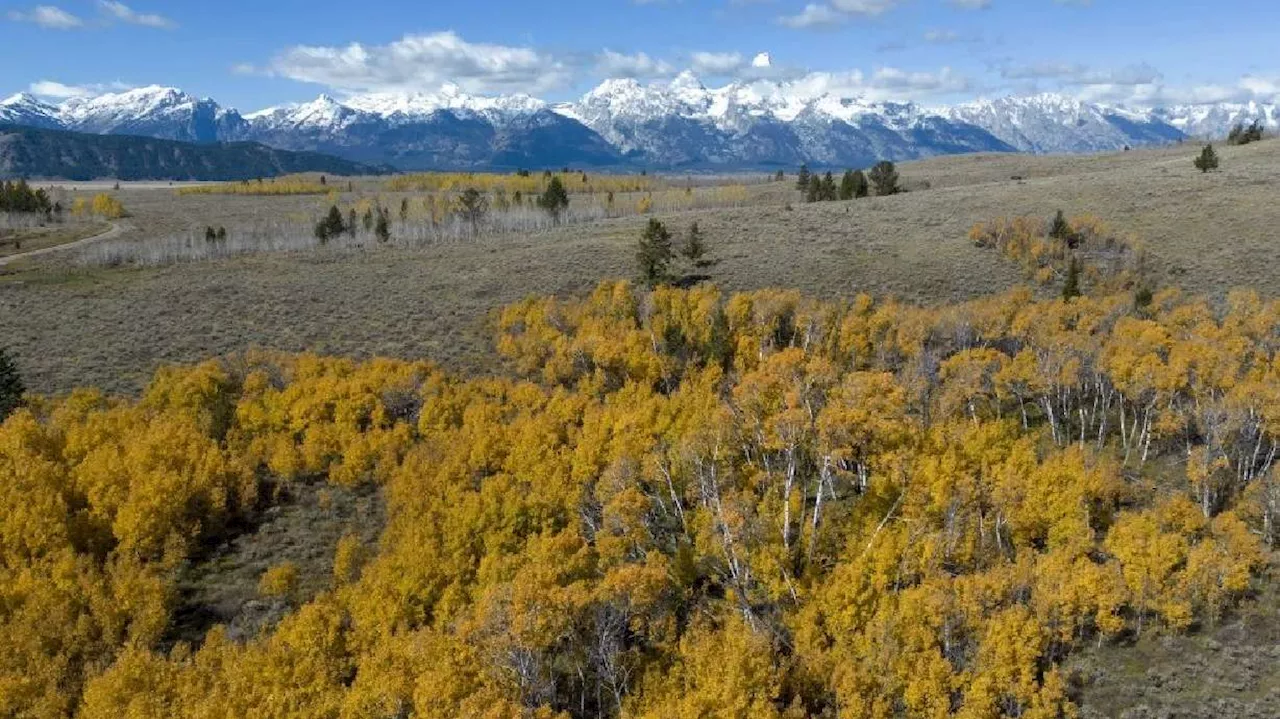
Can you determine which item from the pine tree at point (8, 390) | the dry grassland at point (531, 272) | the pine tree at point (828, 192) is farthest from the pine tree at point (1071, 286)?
the pine tree at point (8, 390)

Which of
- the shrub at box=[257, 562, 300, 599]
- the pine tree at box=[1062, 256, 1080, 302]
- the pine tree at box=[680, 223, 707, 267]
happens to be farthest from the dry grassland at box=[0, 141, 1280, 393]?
the shrub at box=[257, 562, 300, 599]

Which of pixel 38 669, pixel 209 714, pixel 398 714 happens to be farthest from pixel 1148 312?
pixel 38 669

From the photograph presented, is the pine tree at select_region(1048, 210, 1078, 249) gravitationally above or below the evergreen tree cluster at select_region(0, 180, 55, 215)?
below

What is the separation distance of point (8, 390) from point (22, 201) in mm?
129335

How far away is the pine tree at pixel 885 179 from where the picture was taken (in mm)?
144625

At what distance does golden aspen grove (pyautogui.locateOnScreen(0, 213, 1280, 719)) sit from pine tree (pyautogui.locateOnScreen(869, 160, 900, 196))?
74586 millimetres

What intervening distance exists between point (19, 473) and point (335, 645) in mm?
26885

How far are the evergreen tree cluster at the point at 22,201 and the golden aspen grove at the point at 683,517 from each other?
407ft

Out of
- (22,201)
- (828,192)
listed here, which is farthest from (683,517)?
(22,201)

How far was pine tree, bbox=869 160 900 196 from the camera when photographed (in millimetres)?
144625

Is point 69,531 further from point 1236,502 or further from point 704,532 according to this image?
point 1236,502

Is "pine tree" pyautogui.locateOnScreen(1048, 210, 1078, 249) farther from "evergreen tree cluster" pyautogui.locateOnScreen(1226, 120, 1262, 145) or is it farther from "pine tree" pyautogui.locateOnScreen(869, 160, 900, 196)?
"evergreen tree cluster" pyautogui.locateOnScreen(1226, 120, 1262, 145)

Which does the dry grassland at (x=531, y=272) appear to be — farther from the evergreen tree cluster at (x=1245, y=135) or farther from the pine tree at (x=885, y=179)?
the evergreen tree cluster at (x=1245, y=135)

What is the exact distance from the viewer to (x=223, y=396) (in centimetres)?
6650
